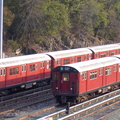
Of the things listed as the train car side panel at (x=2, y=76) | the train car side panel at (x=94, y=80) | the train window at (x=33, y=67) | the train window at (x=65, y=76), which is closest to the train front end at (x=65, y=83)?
the train window at (x=65, y=76)

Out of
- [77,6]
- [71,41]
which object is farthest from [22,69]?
[77,6]

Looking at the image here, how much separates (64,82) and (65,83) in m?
0.08

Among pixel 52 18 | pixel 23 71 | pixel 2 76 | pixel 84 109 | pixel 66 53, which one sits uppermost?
pixel 52 18

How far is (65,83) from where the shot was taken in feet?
59.1

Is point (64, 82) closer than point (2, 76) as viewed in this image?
Yes

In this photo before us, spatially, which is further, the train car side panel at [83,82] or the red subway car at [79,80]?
the train car side panel at [83,82]

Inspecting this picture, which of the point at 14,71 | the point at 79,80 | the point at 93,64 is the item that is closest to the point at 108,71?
the point at 93,64

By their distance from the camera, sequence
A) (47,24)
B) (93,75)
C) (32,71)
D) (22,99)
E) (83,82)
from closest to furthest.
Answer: (83,82) → (93,75) → (22,99) → (32,71) → (47,24)

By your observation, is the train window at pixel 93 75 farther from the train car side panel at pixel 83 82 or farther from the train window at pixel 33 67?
the train window at pixel 33 67

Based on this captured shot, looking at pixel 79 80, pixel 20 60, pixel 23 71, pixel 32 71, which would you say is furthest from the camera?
pixel 32 71

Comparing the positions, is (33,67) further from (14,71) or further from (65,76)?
(65,76)

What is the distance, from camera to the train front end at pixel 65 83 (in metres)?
17.8

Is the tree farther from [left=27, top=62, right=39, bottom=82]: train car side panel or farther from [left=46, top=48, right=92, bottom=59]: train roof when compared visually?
[left=27, top=62, right=39, bottom=82]: train car side panel

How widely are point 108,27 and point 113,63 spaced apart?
3751 centimetres
